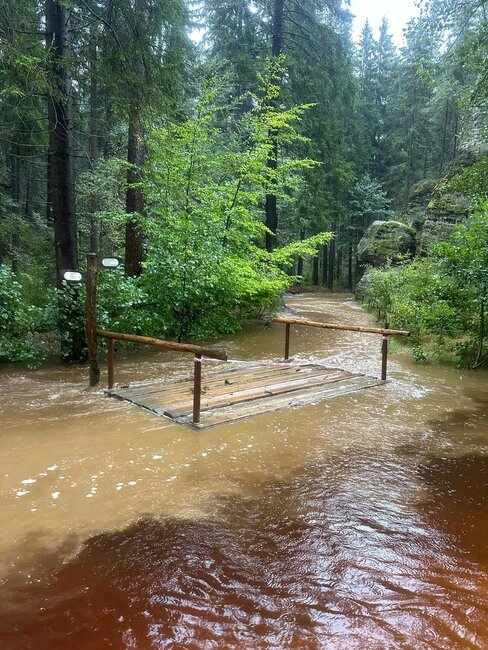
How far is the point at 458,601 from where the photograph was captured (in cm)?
260

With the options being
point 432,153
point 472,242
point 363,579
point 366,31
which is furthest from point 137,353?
point 366,31

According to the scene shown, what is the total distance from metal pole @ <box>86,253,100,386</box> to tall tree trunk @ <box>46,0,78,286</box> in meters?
1.63

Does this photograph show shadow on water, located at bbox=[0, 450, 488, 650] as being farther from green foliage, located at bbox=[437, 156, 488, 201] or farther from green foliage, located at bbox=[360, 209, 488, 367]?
green foliage, located at bbox=[437, 156, 488, 201]

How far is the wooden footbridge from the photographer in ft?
19.0

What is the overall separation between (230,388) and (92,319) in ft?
8.32

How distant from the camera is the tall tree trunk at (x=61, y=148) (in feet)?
26.0

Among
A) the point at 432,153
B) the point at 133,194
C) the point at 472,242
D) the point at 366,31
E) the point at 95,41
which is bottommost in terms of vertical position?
the point at 472,242

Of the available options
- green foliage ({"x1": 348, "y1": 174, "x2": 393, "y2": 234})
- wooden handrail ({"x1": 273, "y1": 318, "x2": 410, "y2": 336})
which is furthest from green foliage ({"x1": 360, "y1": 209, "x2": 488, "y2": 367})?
green foliage ({"x1": 348, "y1": 174, "x2": 393, "y2": 234})

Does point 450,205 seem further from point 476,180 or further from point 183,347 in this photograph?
point 183,347

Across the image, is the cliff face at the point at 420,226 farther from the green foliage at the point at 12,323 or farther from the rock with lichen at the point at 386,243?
the green foliage at the point at 12,323

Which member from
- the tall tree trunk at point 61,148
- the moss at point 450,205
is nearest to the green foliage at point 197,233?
the tall tree trunk at point 61,148

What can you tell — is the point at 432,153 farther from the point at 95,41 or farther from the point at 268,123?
the point at 95,41

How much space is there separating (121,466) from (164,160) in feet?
25.6

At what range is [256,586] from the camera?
272 cm
